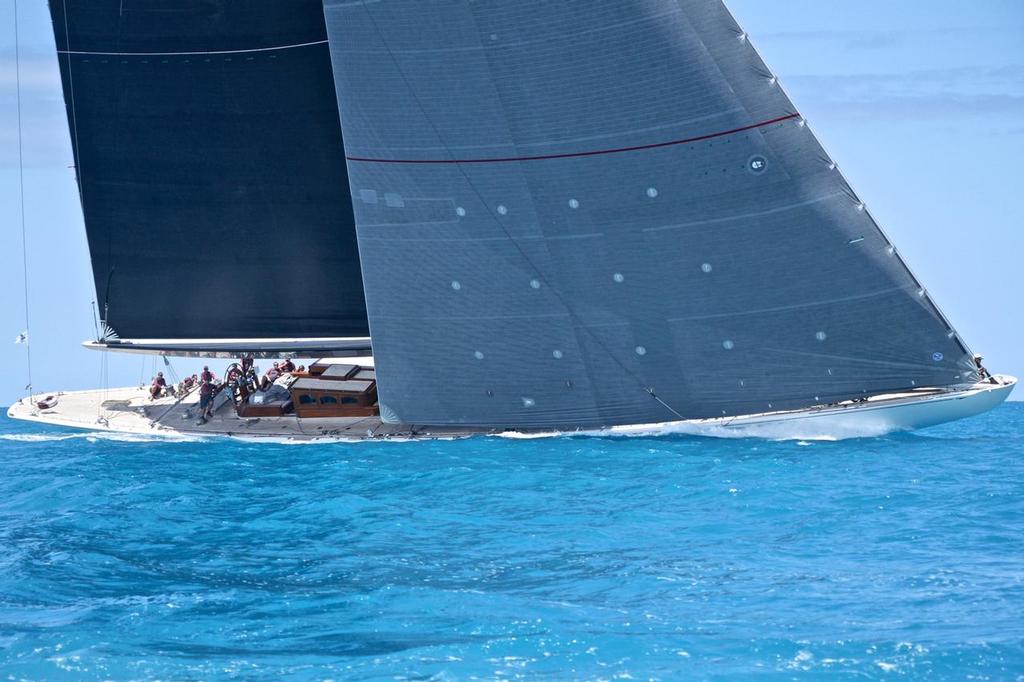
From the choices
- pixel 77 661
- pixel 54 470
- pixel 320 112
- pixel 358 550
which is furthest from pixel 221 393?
pixel 77 661

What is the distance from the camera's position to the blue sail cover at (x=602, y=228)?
22.5m

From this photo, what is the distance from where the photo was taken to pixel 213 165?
90.6 ft

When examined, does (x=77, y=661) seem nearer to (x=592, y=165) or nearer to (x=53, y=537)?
(x=53, y=537)

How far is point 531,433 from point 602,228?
4.72m

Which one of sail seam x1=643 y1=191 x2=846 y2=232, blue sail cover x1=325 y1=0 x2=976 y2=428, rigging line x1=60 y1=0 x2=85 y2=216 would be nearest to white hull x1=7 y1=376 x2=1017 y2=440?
blue sail cover x1=325 y1=0 x2=976 y2=428

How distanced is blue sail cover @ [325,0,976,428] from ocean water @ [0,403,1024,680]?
1.36 meters

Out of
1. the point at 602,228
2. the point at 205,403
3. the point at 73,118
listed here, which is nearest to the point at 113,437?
the point at 205,403

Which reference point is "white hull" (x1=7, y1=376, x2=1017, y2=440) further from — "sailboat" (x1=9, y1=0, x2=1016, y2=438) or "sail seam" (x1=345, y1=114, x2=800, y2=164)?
"sail seam" (x1=345, y1=114, x2=800, y2=164)

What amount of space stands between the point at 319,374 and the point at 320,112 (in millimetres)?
6193

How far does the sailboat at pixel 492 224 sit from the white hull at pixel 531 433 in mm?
75

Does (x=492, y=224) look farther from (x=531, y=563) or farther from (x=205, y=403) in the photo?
(x=531, y=563)

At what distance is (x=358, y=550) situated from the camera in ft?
55.1

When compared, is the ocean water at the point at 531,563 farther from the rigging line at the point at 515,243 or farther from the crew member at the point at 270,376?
the crew member at the point at 270,376

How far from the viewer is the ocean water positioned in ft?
39.2
